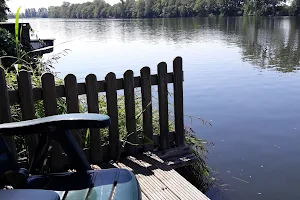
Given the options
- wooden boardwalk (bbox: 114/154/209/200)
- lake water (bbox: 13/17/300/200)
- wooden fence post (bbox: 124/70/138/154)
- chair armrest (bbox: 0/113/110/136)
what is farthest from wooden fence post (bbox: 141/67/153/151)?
Result: chair armrest (bbox: 0/113/110/136)

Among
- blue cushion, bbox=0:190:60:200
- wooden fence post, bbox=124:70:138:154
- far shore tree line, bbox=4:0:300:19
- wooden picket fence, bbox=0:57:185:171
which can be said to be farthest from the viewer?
far shore tree line, bbox=4:0:300:19

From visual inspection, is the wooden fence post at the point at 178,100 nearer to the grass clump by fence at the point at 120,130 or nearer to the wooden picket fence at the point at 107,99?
the wooden picket fence at the point at 107,99

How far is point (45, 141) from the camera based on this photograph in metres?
2.06

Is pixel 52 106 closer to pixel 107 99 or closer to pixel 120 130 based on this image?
pixel 107 99

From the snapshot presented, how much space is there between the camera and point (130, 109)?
3.50 m

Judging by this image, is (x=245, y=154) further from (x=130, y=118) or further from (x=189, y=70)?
(x=189, y=70)

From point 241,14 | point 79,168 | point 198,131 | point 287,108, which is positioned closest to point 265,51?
point 287,108

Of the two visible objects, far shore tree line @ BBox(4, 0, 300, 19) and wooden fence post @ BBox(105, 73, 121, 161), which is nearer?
wooden fence post @ BBox(105, 73, 121, 161)

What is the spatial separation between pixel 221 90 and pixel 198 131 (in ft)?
10.6

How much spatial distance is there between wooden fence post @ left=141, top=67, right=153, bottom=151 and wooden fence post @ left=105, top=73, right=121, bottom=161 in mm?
289

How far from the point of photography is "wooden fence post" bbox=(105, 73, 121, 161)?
329cm

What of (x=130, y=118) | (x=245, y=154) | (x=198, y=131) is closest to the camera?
(x=130, y=118)

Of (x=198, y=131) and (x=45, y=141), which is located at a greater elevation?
(x=45, y=141)

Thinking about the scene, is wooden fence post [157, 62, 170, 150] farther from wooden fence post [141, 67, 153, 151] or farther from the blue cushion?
the blue cushion
